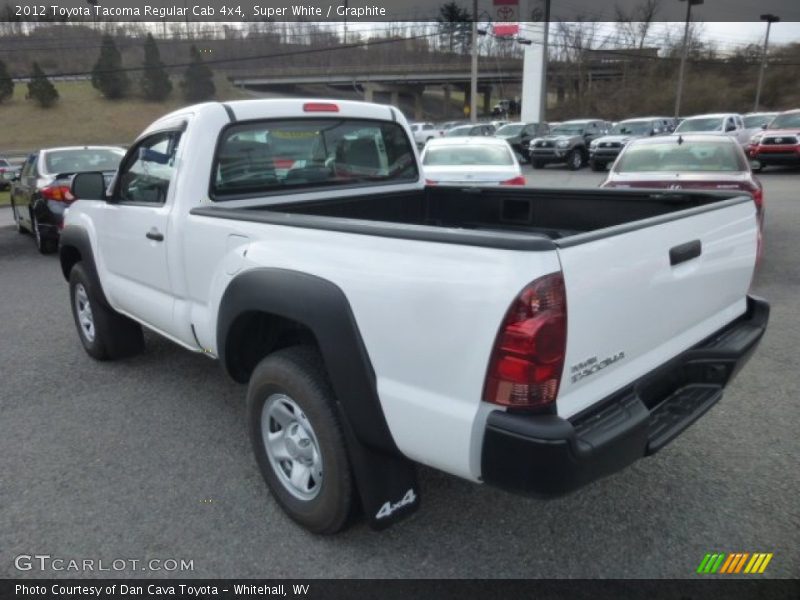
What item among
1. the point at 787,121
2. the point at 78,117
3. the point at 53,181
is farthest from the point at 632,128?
the point at 78,117

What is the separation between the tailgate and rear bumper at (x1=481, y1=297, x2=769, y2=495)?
0.06 metres

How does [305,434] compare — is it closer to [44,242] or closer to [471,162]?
[471,162]

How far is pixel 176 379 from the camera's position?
4570 mm

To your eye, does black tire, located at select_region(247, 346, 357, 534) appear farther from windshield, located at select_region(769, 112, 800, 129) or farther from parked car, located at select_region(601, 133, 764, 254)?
windshield, located at select_region(769, 112, 800, 129)

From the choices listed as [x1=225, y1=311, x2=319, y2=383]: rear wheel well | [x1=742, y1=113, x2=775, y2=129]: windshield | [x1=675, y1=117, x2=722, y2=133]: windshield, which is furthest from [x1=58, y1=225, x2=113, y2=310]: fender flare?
[x1=742, y1=113, x2=775, y2=129]: windshield

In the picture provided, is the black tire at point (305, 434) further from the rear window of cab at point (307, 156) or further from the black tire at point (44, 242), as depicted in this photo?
the black tire at point (44, 242)

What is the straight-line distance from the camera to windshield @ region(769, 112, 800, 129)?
19750mm

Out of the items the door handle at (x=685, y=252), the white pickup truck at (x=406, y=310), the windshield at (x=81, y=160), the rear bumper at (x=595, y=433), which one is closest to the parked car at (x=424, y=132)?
the windshield at (x=81, y=160)

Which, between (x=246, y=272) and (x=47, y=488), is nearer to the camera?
(x=246, y=272)

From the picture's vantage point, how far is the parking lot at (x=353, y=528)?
8.44 ft

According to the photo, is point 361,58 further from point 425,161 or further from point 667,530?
point 667,530

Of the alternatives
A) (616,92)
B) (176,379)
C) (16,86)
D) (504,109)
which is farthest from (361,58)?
(176,379)

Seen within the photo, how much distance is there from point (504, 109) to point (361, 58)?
18459 millimetres
